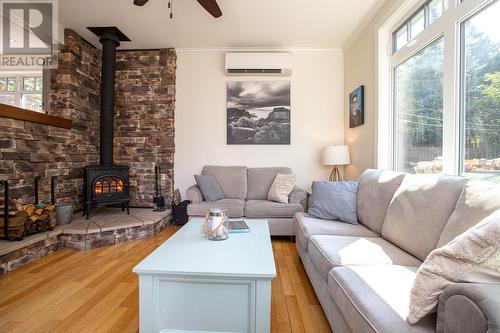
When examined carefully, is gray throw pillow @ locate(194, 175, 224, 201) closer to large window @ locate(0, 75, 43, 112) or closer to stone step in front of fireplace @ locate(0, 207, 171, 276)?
stone step in front of fireplace @ locate(0, 207, 171, 276)

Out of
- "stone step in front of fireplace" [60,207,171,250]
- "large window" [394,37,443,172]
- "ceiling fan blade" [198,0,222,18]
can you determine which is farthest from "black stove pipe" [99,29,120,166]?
"large window" [394,37,443,172]

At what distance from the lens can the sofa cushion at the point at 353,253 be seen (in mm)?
1476

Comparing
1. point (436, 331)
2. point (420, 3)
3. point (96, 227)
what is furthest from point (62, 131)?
point (420, 3)

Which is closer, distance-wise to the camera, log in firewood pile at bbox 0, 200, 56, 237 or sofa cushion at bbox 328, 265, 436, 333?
sofa cushion at bbox 328, 265, 436, 333

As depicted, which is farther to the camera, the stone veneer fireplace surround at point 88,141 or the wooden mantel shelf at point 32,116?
the stone veneer fireplace surround at point 88,141

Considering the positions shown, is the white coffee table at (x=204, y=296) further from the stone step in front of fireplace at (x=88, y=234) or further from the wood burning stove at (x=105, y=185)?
the wood burning stove at (x=105, y=185)

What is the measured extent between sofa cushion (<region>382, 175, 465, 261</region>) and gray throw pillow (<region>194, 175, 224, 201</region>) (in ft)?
7.38

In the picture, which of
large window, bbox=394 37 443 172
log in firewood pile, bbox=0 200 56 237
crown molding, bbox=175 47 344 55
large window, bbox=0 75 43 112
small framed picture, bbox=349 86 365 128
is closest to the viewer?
large window, bbox=394 37 443 172

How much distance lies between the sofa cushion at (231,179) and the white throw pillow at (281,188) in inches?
18.1

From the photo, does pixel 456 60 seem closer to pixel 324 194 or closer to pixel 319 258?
pixel 324 194

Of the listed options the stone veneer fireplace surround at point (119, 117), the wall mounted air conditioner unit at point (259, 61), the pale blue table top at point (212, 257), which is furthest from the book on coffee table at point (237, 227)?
the wall mounted air conditioner unit at point (259, 61)

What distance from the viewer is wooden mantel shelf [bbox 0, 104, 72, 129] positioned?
2.54 metres

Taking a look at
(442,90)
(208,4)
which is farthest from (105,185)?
(442,90)

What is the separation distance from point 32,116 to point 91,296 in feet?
7.23
